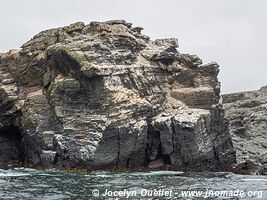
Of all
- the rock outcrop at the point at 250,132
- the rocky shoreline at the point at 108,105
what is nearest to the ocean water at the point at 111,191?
the rocky shoreline at the point at 108,105

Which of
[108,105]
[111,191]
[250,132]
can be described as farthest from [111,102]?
[250,132]

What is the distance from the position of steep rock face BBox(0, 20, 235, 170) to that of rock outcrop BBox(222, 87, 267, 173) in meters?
4.50

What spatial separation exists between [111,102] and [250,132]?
40885 mm

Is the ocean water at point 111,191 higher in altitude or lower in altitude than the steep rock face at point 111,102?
lower

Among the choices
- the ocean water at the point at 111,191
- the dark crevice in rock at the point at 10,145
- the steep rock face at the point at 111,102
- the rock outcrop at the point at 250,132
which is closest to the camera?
the ocean water at the point at 111,191

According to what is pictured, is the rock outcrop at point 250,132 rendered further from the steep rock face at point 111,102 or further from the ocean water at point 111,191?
the ocean water at point 111,191

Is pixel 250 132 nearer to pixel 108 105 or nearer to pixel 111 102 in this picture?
pixel 111 102

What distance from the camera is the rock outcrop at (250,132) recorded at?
81.1m

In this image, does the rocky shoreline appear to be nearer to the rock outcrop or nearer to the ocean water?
the rock outcrop

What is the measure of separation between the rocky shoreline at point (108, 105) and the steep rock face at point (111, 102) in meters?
0.17

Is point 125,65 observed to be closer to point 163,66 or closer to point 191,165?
point 163,66

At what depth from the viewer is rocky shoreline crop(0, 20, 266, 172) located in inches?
2778

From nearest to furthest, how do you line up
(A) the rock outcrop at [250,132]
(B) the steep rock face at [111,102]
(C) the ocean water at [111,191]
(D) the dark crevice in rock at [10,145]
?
1. (C) the ocean water at [111,191]
2. (B) the steep rock face at [111,102]
3. (A) the rock outcrop at [250,132]
4. (D) the dark crevice in rock at [10,145]

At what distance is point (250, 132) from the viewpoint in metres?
99.1
